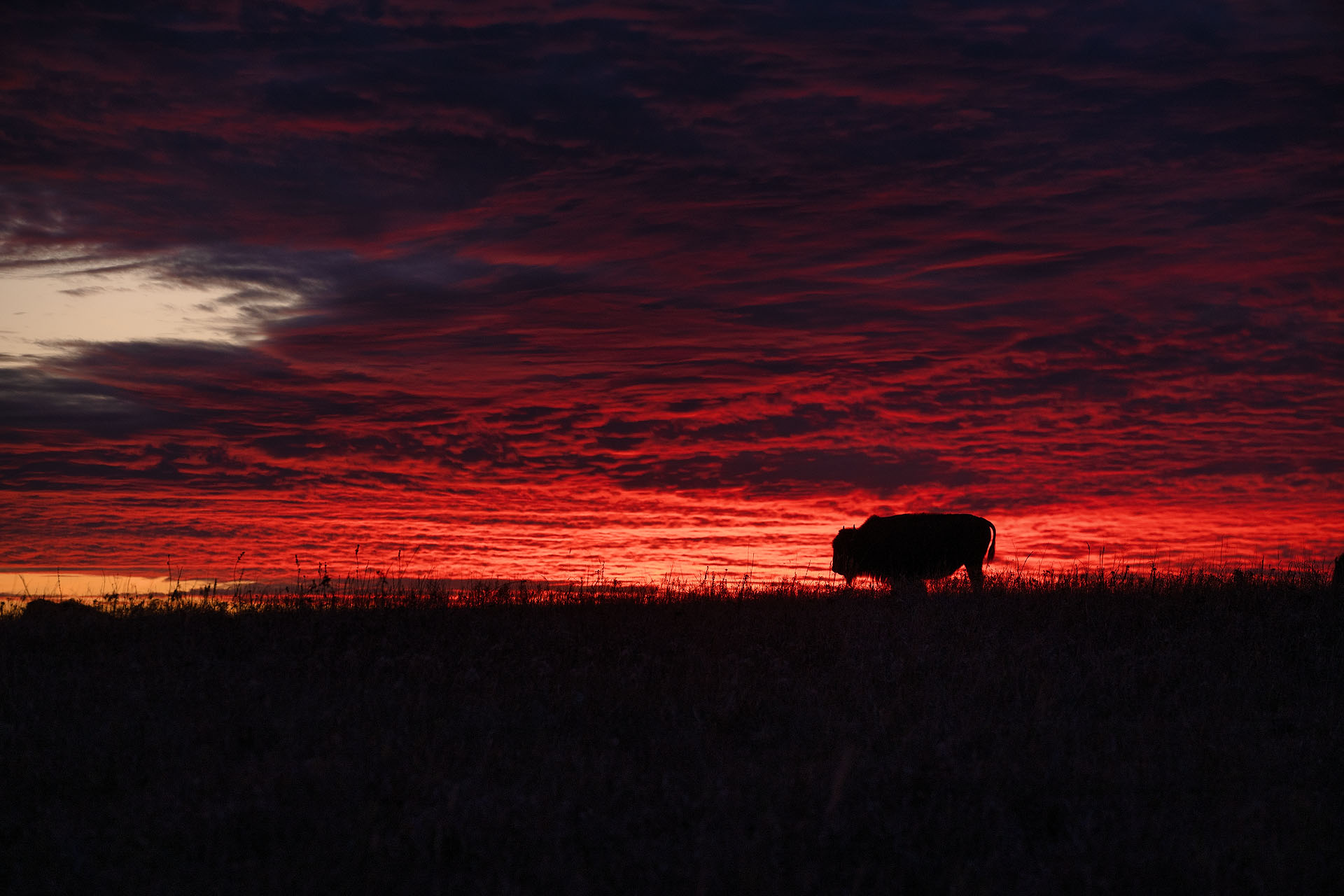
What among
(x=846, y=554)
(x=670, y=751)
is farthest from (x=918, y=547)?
(x=670, y=751)

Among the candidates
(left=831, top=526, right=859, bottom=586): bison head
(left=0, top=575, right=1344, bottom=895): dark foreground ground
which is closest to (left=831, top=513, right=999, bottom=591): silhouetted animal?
(left=831, top=526, right=859, bottom=586): bison head

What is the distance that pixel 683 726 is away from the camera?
9.45m

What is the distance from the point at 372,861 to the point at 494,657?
5.40 m

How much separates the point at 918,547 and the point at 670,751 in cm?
1611

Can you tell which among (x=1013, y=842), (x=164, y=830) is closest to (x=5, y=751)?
(x=164, y=830)

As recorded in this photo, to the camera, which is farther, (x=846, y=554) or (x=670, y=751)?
(x=846, y=554)

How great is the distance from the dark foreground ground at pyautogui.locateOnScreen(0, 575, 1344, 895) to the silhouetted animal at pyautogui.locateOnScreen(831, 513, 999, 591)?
30.5 ft

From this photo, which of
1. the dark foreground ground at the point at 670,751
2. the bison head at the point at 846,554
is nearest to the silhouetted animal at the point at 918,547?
the bison head at the point at 846,554

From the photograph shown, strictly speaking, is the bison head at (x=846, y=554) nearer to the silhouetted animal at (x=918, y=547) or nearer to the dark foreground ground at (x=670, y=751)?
the silhouetted animal at (x=918, y=547)

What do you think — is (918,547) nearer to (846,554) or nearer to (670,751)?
(846,554)

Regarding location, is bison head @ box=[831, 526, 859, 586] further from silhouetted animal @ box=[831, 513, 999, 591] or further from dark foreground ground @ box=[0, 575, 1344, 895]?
dark foreground ground @ box=[0, 575, 1344, 895]

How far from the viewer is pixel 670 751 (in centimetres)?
873

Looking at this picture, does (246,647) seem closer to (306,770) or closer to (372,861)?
(306,770)

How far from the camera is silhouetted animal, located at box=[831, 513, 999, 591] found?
933 inches
